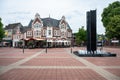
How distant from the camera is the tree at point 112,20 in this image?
58781mm

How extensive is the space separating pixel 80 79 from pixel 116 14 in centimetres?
5519

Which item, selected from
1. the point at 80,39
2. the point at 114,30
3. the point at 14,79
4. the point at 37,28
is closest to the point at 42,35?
the point at 37,28

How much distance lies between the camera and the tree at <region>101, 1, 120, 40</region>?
58.8 m

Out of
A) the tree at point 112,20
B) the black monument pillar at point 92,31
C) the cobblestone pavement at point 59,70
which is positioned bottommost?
the cobblestone pavement at point 59,70

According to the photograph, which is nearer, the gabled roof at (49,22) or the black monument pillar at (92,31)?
the black monument pillar at (92,31)

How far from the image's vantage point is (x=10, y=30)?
294ft

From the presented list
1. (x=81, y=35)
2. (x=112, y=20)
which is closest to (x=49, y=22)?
(x=81, y=35)

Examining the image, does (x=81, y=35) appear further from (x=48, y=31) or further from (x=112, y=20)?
(x=112, y=20)

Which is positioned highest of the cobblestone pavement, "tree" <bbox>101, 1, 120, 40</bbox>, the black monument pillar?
"tree" <bbox>101, 1, 120, 40</bbox>

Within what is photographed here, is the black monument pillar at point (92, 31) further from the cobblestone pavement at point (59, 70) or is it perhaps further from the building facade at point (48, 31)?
the building facade at point (48, 31)

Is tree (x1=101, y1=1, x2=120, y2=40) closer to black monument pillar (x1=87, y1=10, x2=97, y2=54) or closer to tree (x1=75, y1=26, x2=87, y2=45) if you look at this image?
tree (x1=75, y1=26, x2=87, y2=45)

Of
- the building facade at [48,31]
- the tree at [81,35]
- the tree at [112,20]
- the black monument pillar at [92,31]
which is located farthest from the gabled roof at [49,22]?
the black monument pillar at [92,31]

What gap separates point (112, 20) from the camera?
58500mm

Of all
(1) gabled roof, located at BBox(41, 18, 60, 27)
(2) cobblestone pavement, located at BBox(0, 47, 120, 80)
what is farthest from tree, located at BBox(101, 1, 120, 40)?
(2) cobblestone pavement, located at BBox(0, 47, 120, 80)
